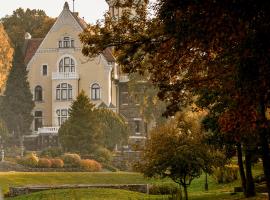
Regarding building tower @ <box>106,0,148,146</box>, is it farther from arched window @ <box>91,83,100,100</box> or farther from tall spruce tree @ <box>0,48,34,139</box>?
tall spruce tree @ <box>0,48,34,139</box>

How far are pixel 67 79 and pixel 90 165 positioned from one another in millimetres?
24117

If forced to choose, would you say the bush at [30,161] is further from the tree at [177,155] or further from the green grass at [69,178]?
the tree at [177,155]

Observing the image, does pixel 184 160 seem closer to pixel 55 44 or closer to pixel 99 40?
pixel 99 40

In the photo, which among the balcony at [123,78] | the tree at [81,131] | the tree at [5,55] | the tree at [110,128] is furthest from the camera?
the tree at [5,55]

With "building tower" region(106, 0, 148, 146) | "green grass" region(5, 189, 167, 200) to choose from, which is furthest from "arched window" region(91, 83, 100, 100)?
"green grass" region(5, 189, 167, 200)

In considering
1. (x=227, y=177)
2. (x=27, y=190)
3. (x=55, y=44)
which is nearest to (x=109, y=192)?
(x=27, y=190)

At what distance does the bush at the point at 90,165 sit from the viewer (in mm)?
48812

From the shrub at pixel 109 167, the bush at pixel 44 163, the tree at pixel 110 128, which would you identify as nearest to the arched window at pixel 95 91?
the tree at pixel 110 128

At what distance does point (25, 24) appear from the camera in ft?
300

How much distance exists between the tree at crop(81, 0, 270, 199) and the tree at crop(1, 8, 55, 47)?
2768 inches

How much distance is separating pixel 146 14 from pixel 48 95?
5564 centimetres

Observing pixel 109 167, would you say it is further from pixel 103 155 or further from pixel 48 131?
pixel 48 131

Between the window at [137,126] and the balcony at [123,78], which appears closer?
the window at [137,126]

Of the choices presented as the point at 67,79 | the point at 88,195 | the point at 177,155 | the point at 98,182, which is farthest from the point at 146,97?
the point at 177,155
